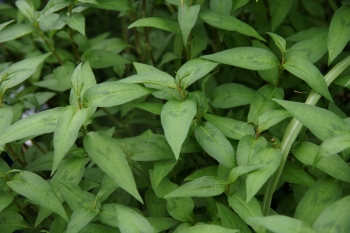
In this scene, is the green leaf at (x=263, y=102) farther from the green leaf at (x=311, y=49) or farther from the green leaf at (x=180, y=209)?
the green leaf at (x=180, y=209)

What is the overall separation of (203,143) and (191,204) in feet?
0.37

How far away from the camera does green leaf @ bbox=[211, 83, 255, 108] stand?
99cm

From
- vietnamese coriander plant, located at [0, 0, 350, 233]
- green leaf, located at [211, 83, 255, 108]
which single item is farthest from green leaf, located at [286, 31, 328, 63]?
green leaf, located at [211, 83, 255, 108]

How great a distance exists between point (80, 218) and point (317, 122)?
397 mm

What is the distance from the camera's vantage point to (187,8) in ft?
3.09

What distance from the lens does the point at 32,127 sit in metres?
0.79

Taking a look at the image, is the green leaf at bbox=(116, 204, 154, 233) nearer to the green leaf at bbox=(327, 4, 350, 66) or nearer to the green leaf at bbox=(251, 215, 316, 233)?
the green leaf at bbox=(251, 215, 316, 233)

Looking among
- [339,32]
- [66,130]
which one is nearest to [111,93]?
[66,130]

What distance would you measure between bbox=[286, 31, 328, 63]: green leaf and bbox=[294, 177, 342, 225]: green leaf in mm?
238

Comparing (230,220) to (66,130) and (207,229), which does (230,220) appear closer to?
(207,229)

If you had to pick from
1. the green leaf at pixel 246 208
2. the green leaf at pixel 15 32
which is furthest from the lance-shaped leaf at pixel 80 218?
the green leaf at pixel 15 32

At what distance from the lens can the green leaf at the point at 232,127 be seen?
866mm

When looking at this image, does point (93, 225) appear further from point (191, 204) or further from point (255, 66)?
point (255, 66)

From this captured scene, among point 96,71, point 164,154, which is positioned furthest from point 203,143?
point 96,71
